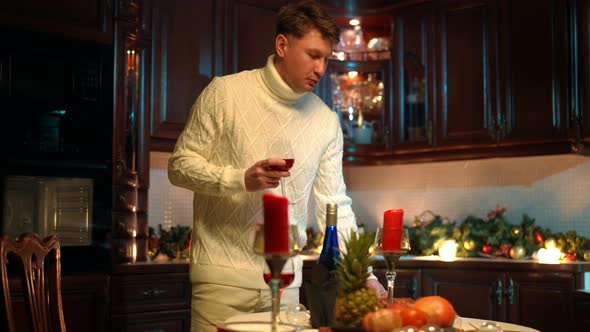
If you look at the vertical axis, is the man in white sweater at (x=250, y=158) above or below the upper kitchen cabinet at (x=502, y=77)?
below

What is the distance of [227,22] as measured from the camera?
4105mm

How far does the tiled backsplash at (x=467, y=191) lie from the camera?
4066 millimetres

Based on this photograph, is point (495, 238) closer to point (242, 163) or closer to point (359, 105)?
point (359, 105)

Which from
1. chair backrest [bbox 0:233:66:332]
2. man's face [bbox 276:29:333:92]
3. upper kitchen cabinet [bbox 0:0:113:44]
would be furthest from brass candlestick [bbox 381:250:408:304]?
upper kitchen cabinet [bbox 0:0:113:44]

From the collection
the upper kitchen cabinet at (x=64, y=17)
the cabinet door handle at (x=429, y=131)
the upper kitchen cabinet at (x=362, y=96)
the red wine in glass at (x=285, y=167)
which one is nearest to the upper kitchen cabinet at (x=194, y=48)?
the upper kitchen cabinet at (x=64, y=17)

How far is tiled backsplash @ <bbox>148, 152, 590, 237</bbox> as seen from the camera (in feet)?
13.3

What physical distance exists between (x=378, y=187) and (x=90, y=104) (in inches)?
79.2

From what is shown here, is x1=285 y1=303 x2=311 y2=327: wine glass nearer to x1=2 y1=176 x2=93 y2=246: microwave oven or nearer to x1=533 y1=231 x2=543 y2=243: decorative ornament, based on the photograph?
x1=2 y1=176 x2=93 y2=246: microwave oven

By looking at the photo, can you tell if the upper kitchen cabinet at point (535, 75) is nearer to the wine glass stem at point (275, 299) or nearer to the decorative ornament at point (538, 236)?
the decorative ornament at point (538, 236)

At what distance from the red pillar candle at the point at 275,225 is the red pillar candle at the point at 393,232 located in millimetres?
480

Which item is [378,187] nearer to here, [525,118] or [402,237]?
[525,118]

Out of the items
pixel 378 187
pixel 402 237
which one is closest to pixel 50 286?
pixel 402 237

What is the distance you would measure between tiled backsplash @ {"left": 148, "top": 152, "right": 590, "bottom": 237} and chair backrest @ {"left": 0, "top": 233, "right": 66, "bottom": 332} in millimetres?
2310

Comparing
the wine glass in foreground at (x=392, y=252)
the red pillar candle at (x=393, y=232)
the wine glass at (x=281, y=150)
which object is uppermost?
the wine glass at (x=281, y=150)
